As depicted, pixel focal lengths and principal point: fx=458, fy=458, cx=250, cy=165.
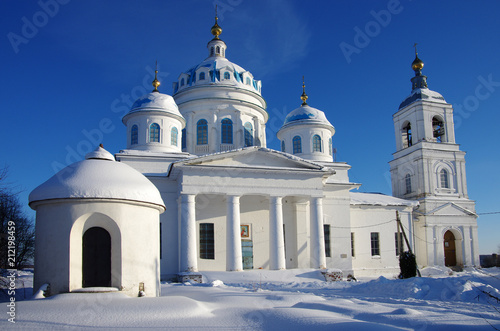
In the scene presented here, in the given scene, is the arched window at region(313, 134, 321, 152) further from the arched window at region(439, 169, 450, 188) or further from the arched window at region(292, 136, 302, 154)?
the arched window at region(439, 169, 450, 188)

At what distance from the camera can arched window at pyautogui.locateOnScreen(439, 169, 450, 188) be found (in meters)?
33.0

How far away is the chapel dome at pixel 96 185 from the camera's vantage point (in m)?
10.6

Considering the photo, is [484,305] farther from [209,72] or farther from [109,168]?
[209,72]

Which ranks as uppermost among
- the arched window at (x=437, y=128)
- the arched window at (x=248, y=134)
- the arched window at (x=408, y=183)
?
the arched window at (x=437, y=128)

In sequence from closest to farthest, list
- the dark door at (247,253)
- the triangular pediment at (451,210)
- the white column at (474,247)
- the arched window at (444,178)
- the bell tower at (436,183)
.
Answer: the dark door at (247,253), the bell tower at (436,183), the triangular pediment at (451,210), the white column at (474,247), the arched window at (444,178)

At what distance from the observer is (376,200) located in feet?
100

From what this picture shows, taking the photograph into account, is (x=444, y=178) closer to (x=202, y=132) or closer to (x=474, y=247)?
(x=474, y=247)

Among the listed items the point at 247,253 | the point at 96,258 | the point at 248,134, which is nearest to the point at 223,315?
the point at 96,258

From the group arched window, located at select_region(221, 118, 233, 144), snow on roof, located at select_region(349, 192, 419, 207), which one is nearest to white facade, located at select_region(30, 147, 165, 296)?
arched window, located at select_region(221, 118, 233, 144)

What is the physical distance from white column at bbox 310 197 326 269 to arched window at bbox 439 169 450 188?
14.0 meters

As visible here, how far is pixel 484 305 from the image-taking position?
39.2 ft

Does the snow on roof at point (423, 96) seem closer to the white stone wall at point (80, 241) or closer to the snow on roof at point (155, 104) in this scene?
the snow on roof at point (155, 104)

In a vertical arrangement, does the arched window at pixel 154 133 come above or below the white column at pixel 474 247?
above

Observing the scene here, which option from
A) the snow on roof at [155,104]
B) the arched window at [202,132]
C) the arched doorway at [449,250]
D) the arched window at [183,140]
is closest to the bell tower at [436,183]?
the arched doorway at [449,250]
